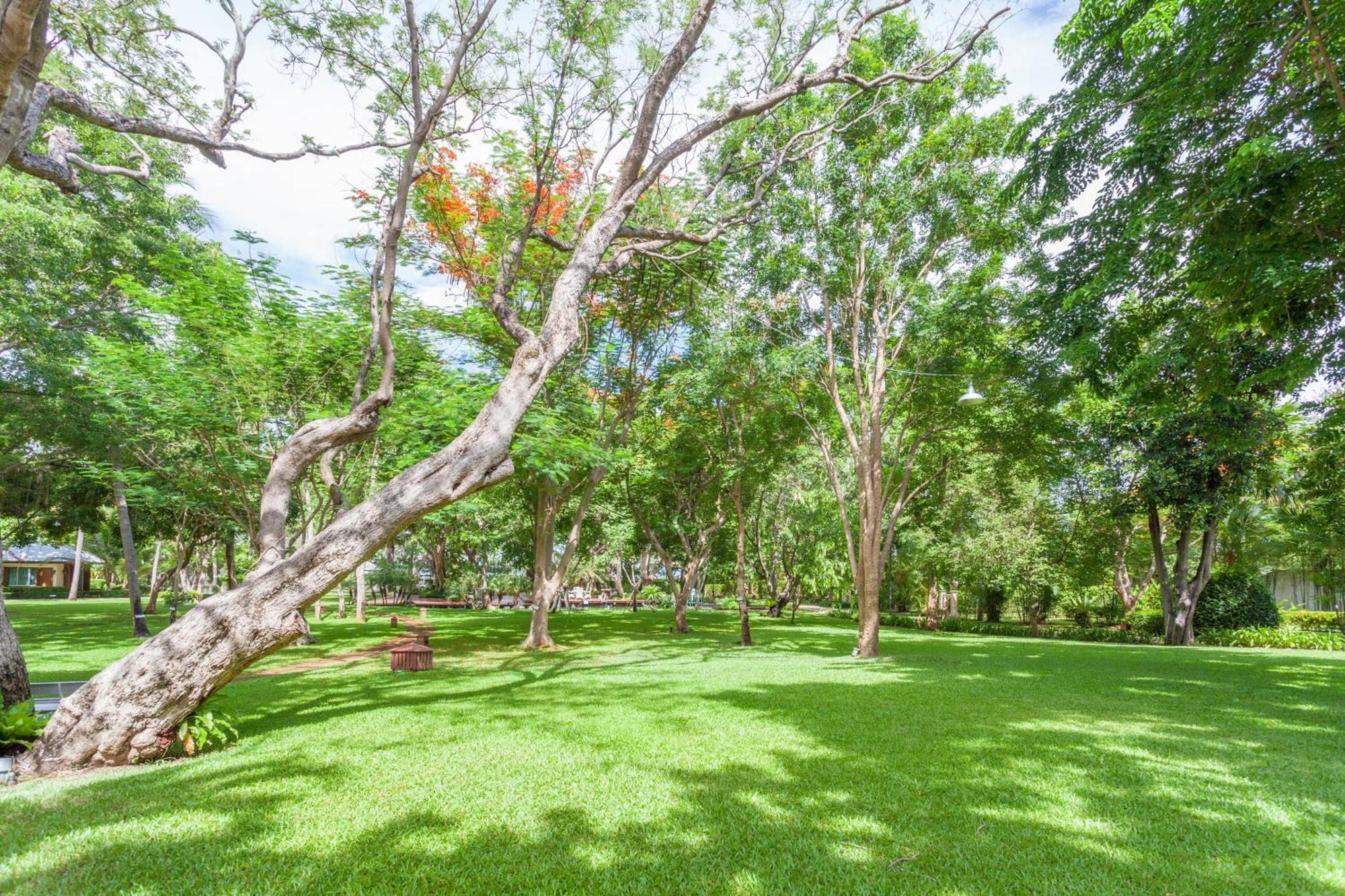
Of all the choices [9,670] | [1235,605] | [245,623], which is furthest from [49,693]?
[1235,605]

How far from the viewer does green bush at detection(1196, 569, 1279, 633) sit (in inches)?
755

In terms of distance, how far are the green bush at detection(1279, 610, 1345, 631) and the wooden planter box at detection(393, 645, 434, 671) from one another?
29058 mm

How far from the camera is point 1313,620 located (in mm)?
23109

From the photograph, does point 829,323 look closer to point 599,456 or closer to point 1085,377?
point 1085,377

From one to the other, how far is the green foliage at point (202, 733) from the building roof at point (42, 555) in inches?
1984

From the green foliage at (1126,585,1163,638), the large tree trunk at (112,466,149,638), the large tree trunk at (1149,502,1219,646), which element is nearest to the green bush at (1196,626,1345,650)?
the large tree trunk at (1149,502,1219,646)

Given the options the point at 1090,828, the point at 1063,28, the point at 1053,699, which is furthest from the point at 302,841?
the point at 1063,28

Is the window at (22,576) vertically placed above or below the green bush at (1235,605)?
below

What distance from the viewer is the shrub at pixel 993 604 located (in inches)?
1010

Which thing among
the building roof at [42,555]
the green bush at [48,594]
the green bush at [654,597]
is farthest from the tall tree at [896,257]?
the building roof at [42,555]

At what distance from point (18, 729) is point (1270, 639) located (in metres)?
26.9

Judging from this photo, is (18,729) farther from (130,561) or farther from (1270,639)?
(1270,639)

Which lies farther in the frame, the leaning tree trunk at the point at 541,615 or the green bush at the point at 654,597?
the green bush at the point at 654,597

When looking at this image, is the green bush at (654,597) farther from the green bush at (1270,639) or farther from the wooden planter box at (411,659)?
the wooden planter box at (411,659)
